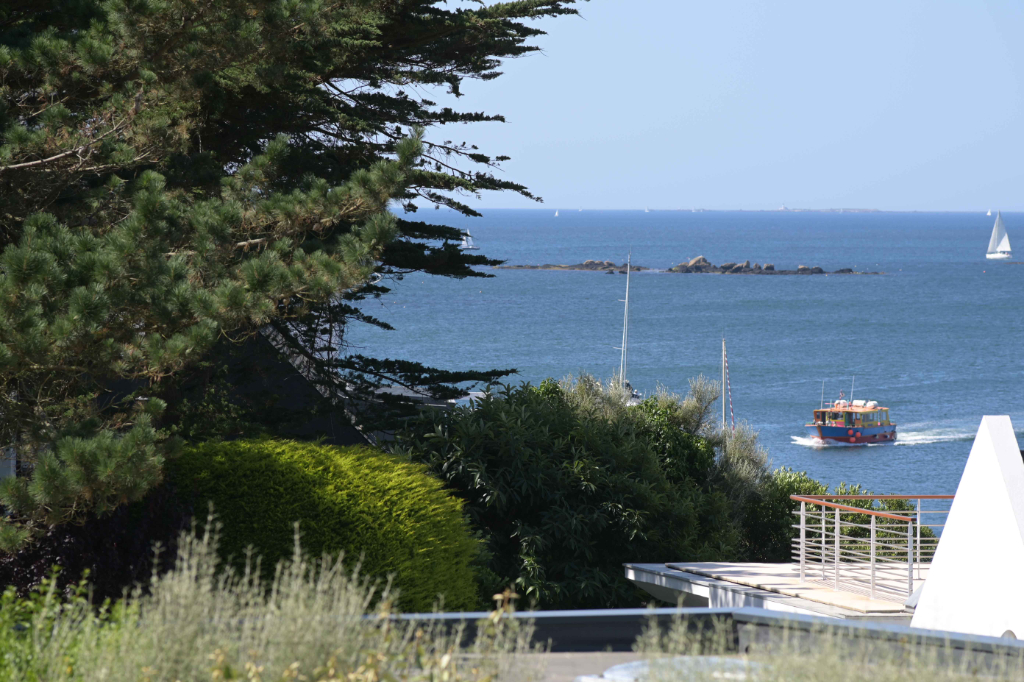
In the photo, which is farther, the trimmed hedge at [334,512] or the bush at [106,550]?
the trimmed hedge at [334,512]

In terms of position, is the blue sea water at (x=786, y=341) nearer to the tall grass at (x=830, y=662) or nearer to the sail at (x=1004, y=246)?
the tall grass at (x=830, y=662)

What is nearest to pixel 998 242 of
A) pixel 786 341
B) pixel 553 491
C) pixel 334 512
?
pixel 786 341

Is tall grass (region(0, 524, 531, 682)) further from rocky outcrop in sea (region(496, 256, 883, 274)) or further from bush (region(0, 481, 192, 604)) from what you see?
rocky outcrop in sea (region(496, 256, 883, 274))

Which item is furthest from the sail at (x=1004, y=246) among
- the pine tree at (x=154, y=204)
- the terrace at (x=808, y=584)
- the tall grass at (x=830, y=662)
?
the tall grass at (x=830, y=662)

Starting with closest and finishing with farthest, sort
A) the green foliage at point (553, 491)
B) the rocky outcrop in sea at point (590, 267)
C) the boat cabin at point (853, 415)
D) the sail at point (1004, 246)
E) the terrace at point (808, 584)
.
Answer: the terrace at point (808, 584)
the green foliage at point (553, 491)
the boat cabin at point (853, 415)
the rocky outcrop in sea at point (590, 267)
the sail at point (1004, 246)

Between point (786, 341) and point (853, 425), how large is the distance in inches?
1086

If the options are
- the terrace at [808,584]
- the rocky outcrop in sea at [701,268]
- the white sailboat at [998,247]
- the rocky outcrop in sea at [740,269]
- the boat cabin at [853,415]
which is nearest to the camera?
the terrace at [808,584]

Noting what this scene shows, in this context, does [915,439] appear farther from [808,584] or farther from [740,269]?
[740,269]

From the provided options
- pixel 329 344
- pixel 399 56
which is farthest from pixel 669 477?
pixel 399 56

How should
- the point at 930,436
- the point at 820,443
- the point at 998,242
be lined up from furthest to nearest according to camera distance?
the point at 998,242 < the point at 930,436 < the point at 820,443

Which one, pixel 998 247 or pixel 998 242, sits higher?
pixel 998 242

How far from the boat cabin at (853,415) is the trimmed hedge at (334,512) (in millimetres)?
44995

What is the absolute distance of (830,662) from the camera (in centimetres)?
265

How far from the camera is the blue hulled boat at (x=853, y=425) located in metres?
47.5
